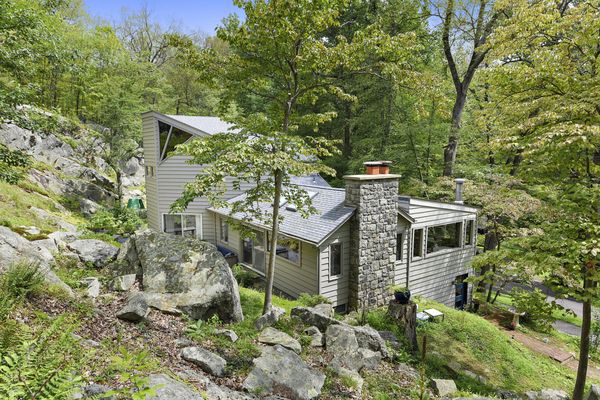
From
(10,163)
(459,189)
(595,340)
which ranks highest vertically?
(10,163)

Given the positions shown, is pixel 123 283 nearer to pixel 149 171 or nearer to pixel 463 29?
pixel 149 171

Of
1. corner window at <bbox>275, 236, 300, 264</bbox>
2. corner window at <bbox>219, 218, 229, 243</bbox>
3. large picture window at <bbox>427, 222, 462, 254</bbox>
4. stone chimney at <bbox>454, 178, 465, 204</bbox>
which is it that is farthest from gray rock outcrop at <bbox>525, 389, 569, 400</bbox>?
corner window at <bbox>219, 218, 229, 243</bbox>

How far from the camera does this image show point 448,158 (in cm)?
1631

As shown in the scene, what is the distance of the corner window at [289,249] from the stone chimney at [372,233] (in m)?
1.78

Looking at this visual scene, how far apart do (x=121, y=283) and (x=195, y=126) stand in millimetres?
9367

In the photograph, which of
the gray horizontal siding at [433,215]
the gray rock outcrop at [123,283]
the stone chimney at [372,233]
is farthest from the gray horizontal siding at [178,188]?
the gray rock outcrop at [123,283]

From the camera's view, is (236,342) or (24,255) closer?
(236,342)

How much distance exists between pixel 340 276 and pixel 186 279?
544 cm

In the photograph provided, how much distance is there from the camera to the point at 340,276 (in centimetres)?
1064

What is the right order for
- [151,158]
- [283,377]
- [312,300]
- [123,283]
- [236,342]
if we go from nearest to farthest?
[283,377], [236,342], [123,283], [312,300], [151,158]

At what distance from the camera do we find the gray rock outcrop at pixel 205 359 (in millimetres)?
4422

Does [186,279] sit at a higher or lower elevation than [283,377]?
higher

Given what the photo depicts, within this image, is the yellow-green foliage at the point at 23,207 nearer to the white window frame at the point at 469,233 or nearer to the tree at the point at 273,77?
the tree at the point at 273,77

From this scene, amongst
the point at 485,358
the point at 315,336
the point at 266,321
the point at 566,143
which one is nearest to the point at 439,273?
the point at 485,358
